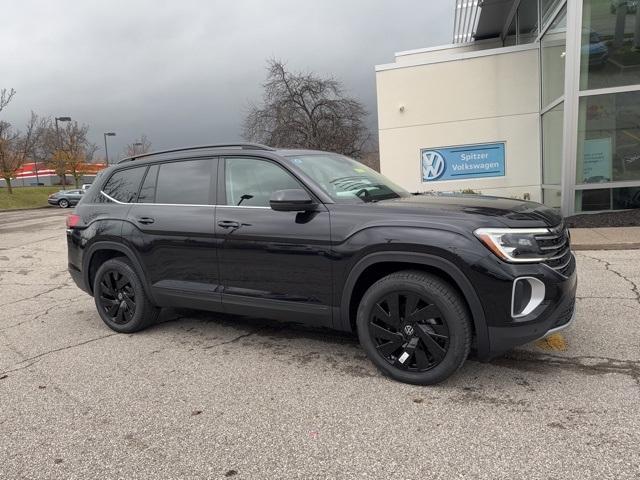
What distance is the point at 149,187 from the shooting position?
5051mm

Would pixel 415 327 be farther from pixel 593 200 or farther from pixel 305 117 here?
pixel 305 117

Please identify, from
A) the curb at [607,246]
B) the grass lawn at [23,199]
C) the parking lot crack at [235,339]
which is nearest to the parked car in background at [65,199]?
the grass lawn at [23,199]

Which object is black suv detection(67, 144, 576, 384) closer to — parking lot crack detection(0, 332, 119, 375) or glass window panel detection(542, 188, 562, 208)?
parking lot crack detection(0, 332, 119, 375)

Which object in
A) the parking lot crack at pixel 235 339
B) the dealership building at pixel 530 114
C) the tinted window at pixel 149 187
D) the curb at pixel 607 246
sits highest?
the dealership building at pixel 530 114

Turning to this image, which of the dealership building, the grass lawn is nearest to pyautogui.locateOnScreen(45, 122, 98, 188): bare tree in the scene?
the grass lawn

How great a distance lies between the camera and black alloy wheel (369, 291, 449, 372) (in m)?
3.44

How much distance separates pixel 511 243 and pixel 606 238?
6759 mm

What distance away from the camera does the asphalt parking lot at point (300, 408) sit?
8.91 feet

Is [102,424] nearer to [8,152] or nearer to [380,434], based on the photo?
[380,434]

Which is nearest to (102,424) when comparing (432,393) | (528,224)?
(432,393)

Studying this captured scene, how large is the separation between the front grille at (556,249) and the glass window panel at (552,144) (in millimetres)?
9266

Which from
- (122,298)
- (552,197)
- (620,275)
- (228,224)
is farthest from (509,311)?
(552,197)

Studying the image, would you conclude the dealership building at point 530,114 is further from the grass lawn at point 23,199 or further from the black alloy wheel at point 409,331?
the grass lawn at point 23,199

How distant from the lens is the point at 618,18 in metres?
10.5
